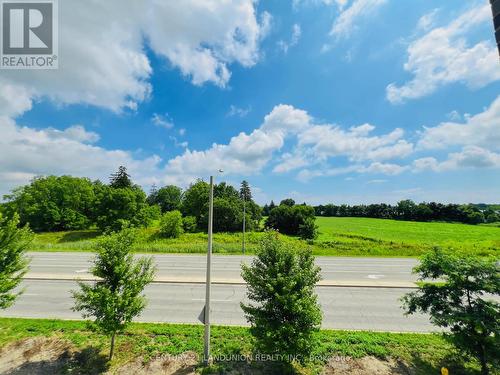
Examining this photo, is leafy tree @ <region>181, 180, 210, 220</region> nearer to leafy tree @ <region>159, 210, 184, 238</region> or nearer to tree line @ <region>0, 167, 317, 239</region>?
tree line @ <region>0, 167, 317, 239</region>

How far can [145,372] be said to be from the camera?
28.5ft

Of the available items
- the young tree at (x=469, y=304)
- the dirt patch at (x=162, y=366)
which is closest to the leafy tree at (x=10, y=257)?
the dirt patch at (x=162, y=366)

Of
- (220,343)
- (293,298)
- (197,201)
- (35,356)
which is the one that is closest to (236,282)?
(220,343)

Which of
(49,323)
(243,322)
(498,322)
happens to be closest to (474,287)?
(498,322)

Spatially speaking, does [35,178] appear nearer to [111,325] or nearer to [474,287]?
[111,325]

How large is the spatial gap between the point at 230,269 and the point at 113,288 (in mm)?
14892

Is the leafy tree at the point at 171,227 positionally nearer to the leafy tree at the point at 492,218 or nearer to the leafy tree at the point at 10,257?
the leafy tree at the point at 10,257

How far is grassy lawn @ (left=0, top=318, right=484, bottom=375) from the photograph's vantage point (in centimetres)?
907

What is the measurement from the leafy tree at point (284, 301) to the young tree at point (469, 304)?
13.5 ft

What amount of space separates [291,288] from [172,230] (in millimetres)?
40358

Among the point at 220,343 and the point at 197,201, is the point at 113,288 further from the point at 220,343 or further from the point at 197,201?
the point at 197,201

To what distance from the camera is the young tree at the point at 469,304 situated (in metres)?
Result: 7.71

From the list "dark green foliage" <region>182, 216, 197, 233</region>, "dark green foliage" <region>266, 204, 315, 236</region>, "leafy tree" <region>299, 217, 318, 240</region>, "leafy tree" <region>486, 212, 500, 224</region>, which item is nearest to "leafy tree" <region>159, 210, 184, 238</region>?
"dark green foliage" <region>182, 216, 197, 233</region>

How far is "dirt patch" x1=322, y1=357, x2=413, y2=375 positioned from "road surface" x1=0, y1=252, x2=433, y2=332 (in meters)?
2.75
